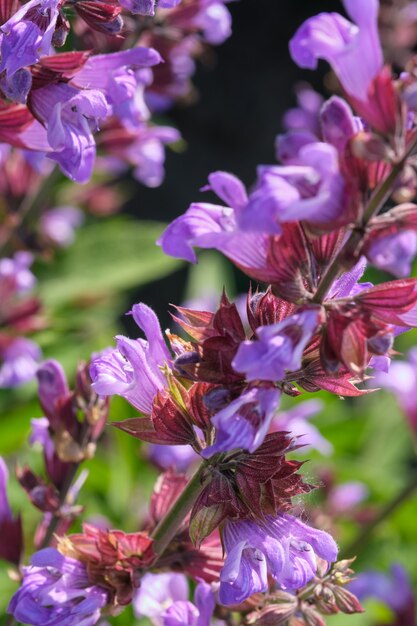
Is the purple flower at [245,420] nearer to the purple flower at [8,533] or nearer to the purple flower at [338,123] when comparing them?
the purple flower at [338,123]

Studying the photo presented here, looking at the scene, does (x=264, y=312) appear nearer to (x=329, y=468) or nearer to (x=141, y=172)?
(x=141, y=172)

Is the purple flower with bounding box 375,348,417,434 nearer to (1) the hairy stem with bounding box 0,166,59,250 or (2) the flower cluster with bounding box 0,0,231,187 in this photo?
(1) the hairy stem with bounding box 0,166,59,250

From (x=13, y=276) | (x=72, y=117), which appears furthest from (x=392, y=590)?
(x=72, y=117)

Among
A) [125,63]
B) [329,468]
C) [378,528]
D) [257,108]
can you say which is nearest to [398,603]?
[378,528]

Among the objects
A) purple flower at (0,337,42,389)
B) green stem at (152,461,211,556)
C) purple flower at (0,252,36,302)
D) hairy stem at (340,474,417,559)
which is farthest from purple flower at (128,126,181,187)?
green stem at (152,461,211,556)

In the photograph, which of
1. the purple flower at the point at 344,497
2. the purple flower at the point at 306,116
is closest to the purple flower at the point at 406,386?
the purple flower at the point at 344,497

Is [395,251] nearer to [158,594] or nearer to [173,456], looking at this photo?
[158,594]

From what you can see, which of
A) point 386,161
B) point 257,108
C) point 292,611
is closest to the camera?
point 386,161
